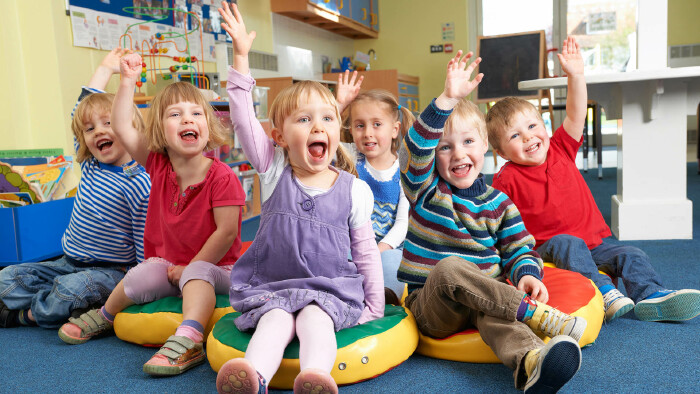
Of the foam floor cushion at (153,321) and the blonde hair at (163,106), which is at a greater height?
the blonde hair at (163,106)

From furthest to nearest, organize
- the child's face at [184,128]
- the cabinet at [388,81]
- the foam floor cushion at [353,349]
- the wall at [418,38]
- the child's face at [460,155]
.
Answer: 1. the wall at [418,38]
2. the cabinet at [388,81]
3. the child's face at [184,128]
4. the child's face at [460,155]
5. the foam floor cushion at [353,349]

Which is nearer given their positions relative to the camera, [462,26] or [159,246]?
[159,246]

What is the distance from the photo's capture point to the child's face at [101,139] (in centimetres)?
187

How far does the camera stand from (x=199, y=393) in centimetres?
121

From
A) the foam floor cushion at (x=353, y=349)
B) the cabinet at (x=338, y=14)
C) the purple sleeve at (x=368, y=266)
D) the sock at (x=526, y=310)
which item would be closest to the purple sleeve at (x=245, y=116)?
the purple sleeve at (x=368, y=266)

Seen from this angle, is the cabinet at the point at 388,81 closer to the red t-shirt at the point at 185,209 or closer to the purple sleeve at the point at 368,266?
the red t-shirt at the point at 185,209

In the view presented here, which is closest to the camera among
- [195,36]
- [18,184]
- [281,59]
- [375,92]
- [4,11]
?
[375,92]

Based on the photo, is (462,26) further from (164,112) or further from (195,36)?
(164,112)

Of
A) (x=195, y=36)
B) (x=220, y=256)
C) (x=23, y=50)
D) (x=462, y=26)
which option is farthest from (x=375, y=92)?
(x=462, y=26)

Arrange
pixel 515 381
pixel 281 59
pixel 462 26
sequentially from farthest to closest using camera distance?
pixel 462 26
pixel 281 59
pixel 515 381

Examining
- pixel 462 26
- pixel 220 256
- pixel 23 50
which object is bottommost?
pixel 220 256

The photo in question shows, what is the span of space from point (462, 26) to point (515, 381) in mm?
6234

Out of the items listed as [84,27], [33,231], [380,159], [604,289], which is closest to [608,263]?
[604,289]

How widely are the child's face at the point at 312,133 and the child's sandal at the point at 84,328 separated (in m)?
0.73
